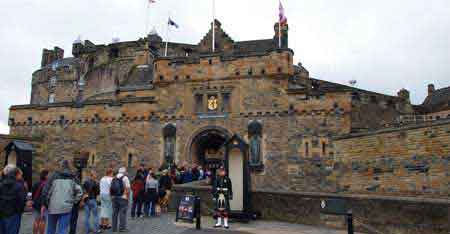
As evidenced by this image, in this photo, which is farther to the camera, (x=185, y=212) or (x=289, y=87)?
(x=289, y=87)

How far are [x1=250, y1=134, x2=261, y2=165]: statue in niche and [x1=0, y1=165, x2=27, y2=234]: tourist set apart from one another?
44.5 feet

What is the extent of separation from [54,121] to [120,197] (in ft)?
49.1

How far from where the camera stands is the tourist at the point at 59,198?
22.3ft

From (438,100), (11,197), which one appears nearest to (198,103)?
(11,197)

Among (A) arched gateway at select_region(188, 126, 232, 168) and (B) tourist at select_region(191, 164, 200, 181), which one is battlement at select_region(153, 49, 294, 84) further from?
(B) tourist at select_region(191, 164, 200, 181)

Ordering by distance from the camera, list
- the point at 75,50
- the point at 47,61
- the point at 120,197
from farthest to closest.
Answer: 1. the point at 47,61
2. the point at 75,50
3. the point at 120,197

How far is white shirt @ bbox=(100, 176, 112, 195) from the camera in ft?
30.1

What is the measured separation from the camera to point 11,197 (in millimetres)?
5895

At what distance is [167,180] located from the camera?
495 inches

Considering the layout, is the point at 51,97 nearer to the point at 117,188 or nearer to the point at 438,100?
the point at 117,188

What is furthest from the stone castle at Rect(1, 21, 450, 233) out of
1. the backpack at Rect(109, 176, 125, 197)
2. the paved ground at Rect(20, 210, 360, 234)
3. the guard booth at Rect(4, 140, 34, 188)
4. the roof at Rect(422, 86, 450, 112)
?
the roof at Rect(422, 86, 450, 112)

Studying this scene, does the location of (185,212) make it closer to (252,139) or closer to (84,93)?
(252,139)

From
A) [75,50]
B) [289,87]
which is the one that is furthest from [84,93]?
[289,87]

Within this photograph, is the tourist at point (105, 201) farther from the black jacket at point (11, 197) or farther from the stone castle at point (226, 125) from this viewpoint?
the stone castle at point (226, 125)
